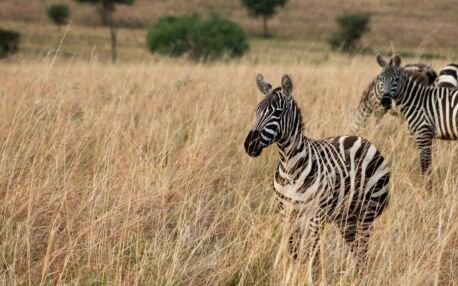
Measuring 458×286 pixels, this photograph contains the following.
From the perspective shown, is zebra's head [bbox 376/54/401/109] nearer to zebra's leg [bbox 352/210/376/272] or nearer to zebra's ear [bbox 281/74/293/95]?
zebra's leg [bbox 352/210/376/272]

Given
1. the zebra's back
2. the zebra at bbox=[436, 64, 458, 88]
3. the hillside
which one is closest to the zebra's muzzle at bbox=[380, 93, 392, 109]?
the zebra at bbox=[436, 64, 458, 88]

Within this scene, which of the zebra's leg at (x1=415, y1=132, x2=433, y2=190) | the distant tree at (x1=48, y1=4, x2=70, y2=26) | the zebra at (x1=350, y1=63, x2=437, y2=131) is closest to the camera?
the zebra's leg at (x1=415, y1=132, x2=433, y2=190)

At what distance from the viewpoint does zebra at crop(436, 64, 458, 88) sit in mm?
7008

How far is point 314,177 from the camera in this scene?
329 cm

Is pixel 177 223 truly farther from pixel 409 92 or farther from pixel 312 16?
pixel 312 16

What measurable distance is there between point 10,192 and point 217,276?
1.52 metres

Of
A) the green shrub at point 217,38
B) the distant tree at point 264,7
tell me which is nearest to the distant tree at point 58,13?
the distant tree at point 264,7

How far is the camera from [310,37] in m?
50.1

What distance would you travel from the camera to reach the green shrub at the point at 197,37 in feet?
99.8

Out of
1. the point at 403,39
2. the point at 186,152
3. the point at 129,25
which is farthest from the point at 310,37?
the point at 186,152

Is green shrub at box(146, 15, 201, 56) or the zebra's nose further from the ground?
the zebra's nose

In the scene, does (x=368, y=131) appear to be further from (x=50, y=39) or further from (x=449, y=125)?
(x=50, y=39)

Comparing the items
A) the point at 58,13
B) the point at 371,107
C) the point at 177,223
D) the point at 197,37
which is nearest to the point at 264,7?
the point at 58,13

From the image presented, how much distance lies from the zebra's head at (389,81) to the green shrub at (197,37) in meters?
23.1
